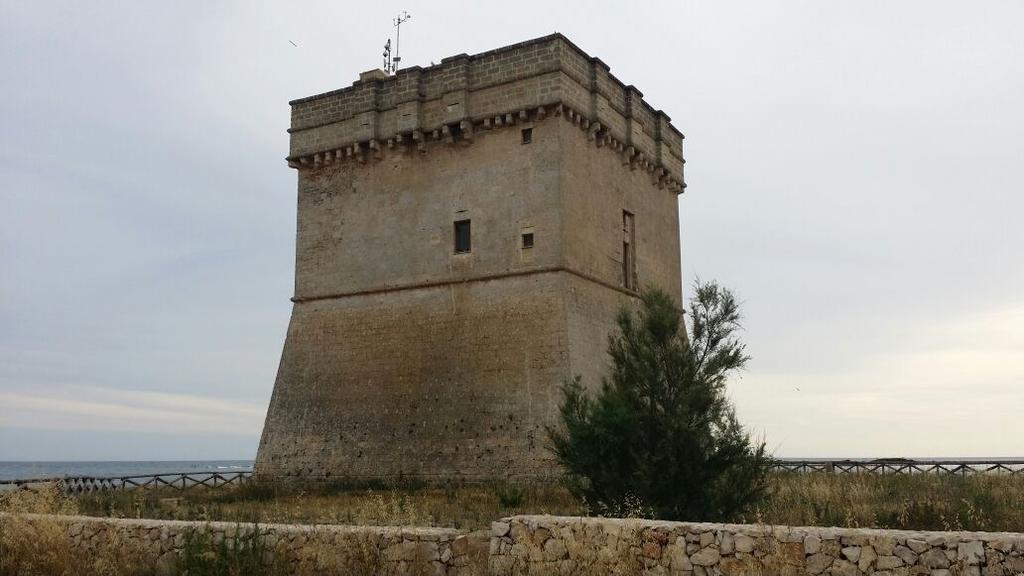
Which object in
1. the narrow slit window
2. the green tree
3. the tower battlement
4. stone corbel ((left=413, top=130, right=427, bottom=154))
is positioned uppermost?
the tower battlement

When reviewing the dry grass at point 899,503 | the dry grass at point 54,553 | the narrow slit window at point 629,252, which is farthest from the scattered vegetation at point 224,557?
the narrow slit window at point 629,252

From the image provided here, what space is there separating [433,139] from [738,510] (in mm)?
12200

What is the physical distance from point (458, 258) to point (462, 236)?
0.58m

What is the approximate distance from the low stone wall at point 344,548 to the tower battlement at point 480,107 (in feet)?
40.0

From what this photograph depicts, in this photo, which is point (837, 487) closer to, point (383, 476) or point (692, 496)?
point (692, 496)

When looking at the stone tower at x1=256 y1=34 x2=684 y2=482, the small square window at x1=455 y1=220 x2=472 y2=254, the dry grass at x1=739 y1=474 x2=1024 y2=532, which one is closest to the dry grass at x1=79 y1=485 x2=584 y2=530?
the stone tower at x1=256 y1=34 x2=684 y2=482

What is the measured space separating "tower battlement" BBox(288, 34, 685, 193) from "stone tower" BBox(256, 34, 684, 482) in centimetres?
4

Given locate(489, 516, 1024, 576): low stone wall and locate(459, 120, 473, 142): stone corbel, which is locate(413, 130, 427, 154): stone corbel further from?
locate(489, 516, 1024, 576): low stone wall

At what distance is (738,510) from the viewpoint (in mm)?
11758

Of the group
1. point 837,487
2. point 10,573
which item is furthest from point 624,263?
point 10,573

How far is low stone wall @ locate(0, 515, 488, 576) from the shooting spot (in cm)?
852

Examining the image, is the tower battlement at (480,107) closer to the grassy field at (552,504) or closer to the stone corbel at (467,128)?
the stone corbel at (467,128)

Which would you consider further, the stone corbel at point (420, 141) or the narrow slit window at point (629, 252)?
the narrow slit window at point (629, 252)

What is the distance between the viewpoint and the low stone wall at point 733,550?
6832mm
